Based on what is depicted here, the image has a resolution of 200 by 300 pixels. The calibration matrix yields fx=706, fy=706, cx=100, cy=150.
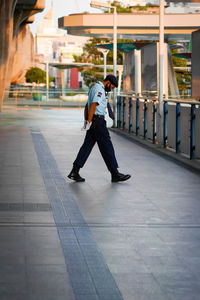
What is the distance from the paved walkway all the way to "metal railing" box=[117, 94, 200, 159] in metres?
1.12

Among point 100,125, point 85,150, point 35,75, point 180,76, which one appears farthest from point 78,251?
point 35,75

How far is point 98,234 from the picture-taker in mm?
7051

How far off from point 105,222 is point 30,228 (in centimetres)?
87

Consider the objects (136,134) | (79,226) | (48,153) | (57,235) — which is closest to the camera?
(57,235)

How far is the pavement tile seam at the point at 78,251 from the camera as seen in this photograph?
512cm

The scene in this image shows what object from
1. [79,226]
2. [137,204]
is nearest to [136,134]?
[137,204]

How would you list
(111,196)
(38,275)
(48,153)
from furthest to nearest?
1. (48,153)
2. (111,196)
3. (38,275)

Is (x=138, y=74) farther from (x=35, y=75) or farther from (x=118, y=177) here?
(x=35, y=75)

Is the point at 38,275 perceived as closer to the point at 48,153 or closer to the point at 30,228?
the point at 30,228

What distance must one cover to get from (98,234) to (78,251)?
2.63 ft

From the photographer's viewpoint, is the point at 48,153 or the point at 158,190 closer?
the point at 158,190

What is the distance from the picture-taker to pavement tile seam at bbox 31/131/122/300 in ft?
16.8

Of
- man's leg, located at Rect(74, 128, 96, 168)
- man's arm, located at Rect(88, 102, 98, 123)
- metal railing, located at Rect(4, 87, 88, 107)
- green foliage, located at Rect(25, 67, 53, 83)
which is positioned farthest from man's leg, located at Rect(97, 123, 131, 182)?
green foliage, located at Rect(25, 67, 53, 83)

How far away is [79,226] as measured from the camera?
7.45 metres
